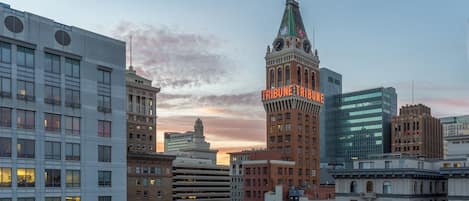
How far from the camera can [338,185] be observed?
88812mm

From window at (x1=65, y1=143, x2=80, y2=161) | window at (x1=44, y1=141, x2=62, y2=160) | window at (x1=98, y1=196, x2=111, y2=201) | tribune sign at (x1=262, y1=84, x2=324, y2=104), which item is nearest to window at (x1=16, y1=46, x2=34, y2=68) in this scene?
window at (x1=44, y1=141, x2=62, y2=160)

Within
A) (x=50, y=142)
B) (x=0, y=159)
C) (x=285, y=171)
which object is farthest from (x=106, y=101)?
(x=285, y=171)

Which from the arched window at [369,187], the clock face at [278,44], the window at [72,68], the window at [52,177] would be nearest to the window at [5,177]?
the window at [52,177]

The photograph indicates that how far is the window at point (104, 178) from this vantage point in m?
71.1

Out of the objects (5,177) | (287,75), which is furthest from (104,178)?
(287,75)

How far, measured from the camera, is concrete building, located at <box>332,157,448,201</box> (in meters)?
79.9

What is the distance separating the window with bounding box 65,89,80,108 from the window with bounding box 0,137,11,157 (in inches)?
365

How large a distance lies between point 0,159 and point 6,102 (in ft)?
22.0

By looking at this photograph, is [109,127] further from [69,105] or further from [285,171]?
[285,171]

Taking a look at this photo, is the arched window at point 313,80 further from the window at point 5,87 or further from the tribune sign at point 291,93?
the window at point 5,87

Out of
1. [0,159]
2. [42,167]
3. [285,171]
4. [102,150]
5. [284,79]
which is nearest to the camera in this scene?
[0,159]

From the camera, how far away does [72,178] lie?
67.6 meters

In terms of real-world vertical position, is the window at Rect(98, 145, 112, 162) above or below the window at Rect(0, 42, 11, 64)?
below

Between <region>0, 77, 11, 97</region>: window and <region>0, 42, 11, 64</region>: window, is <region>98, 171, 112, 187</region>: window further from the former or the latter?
<region>0, 42, 11, 64</region>: window
